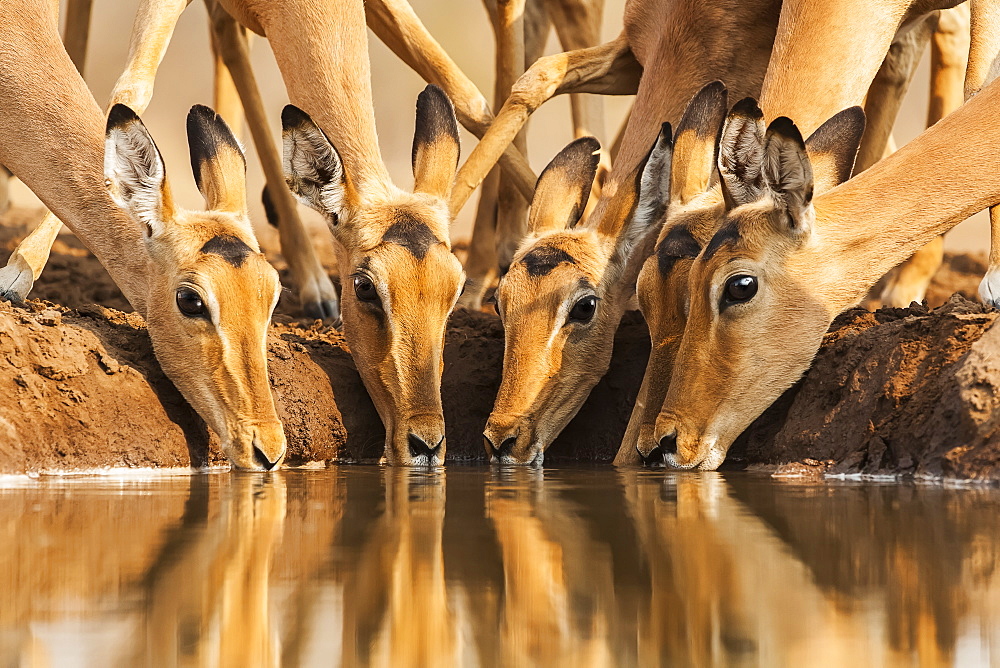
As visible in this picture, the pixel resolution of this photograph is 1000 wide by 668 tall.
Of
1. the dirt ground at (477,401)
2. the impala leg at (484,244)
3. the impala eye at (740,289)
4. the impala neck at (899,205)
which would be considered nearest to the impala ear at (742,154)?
the impala neck at (899,205)

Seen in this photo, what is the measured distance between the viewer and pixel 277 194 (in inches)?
538

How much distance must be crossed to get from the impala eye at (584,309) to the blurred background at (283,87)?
44.6 feet

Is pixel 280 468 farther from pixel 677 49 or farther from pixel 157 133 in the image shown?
pixel 157 133

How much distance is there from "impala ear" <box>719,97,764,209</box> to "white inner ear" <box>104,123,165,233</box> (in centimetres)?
334

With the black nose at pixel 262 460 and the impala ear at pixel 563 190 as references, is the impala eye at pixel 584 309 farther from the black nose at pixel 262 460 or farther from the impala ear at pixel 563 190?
the black nose at pixel 262 460

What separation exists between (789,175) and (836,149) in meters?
1.17

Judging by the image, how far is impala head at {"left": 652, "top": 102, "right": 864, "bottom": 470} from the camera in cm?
708

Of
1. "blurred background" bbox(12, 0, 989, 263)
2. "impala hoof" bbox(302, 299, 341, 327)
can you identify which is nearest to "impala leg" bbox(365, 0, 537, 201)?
"impala hoof" bbox(302, 299, 341, 327)

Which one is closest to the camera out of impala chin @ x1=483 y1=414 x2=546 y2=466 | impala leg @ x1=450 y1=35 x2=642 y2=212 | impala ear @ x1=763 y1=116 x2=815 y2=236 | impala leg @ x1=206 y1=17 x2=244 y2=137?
impala ear @ x1=763 y1=116 x2=815 y2=236

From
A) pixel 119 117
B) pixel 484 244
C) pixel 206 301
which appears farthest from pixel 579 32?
pixel 206 301

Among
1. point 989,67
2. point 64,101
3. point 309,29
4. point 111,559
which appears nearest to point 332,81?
point 309,29

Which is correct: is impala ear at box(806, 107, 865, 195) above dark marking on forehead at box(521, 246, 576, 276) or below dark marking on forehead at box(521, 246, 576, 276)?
above

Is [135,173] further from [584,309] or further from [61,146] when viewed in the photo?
[584,309]

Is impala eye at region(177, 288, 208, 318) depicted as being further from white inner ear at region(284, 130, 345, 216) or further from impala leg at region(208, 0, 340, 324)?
impala leg at region(208, 0, 340, 324)
